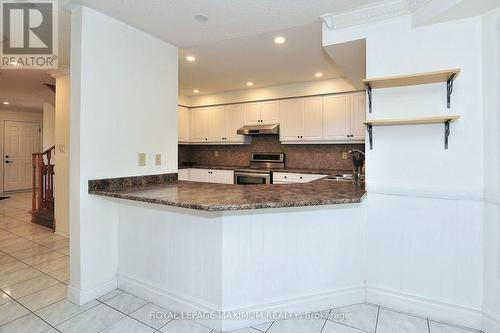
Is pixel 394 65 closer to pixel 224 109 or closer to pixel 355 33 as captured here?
pixel 355 33

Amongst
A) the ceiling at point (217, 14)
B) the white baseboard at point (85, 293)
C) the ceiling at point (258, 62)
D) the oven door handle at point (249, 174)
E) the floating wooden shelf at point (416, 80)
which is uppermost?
the ceiling at point (258, 62)

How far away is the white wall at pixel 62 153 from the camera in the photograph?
12.4 ft

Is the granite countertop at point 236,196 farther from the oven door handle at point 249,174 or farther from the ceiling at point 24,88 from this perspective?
the ceiling at point 24,88

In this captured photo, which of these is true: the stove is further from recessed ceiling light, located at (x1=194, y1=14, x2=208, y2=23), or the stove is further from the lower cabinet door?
recessed ceiling light, located at (x1=194, y1=14, x2=208, y2=23)

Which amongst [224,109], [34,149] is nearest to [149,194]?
[224,109]

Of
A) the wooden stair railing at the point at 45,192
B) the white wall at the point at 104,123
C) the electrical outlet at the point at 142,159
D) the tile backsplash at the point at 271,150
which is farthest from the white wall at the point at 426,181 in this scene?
Result: the wooden stair railing at the point at 45,192

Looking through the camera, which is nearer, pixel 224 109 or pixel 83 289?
pixel 83 289

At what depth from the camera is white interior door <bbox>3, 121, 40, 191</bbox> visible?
295 inches

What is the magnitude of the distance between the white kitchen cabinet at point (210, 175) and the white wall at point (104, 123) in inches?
96.5

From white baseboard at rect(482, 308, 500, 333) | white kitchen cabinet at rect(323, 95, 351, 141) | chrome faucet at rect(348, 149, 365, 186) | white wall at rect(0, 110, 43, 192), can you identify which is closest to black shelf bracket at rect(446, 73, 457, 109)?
chrome faucet at rect(348, 149, 365, 186)

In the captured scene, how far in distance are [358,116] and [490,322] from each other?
117 inches

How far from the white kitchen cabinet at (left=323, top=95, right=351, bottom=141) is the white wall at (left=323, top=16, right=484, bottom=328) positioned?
213 centimetres

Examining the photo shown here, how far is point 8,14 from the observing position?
2244 mm

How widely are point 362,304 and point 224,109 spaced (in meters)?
4.22
